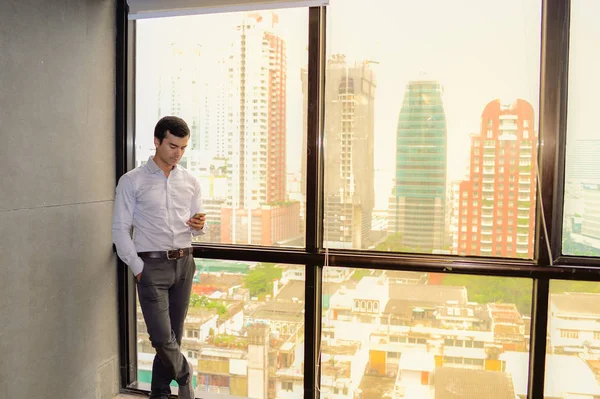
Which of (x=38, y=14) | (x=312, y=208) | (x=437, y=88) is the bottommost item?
(x=312, y=208)

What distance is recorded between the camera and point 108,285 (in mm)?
3146

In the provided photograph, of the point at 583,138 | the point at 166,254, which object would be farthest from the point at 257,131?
the point at 583,138

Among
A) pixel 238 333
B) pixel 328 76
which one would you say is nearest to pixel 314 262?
pixel 238 333

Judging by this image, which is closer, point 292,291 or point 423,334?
point 423,334

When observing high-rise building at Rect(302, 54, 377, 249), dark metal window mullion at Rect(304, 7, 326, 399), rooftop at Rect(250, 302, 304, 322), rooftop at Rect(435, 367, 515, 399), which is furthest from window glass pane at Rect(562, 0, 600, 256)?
rooftop at Rect(250, 302, 304, 322)

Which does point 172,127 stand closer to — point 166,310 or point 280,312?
point 166,310

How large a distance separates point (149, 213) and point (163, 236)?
0.15 m

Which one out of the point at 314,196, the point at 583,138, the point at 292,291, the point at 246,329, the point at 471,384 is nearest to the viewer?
the point at 583,138

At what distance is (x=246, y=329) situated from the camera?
3.13 meters

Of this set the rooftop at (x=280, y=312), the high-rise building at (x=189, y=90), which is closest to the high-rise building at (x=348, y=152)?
the rooftop at (x=280, y=312)

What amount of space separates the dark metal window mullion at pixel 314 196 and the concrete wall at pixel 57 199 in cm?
126

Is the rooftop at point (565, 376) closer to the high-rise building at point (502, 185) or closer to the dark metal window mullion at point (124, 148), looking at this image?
the high-rise building at point (502, 185)

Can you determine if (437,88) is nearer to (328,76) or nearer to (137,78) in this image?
(328,76)

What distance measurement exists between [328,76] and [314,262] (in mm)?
1074
